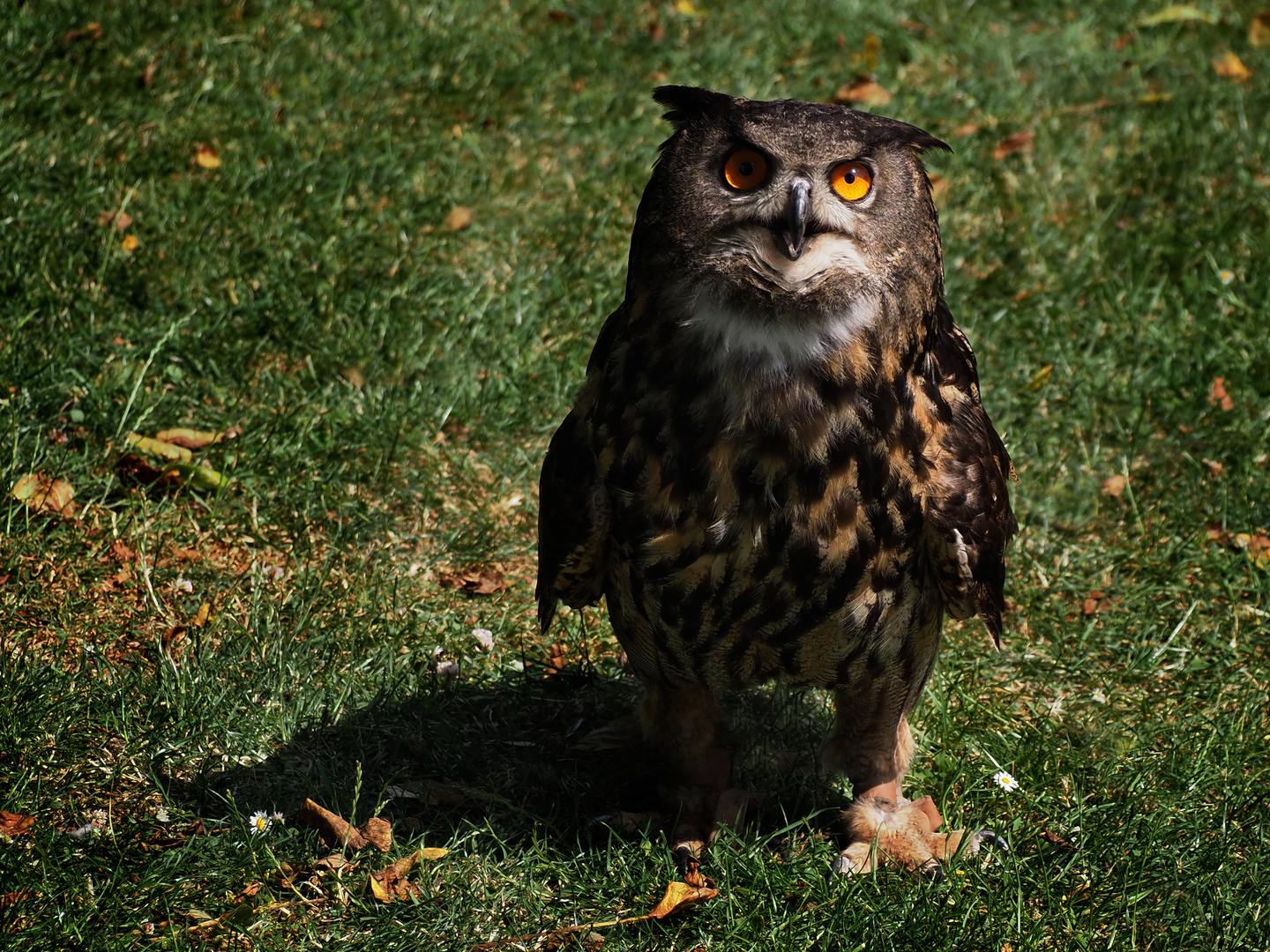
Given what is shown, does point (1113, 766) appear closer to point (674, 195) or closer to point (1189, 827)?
point (1189, 827)

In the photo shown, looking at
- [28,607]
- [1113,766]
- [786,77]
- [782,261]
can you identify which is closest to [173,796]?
[28,607]

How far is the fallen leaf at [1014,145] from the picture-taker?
6.19 m

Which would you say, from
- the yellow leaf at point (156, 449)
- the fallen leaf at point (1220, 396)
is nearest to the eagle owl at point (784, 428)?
the yellow leaf at point (156, 449)

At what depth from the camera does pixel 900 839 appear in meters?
3.36

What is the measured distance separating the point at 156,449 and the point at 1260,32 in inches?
237

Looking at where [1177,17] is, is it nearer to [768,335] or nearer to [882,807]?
[882,807]

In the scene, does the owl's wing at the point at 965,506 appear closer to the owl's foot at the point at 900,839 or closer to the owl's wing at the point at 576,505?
the owl's foot at the point at 900,839

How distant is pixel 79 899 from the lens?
2.98 meters

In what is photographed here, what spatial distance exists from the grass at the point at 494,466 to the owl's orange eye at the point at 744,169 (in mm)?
1684

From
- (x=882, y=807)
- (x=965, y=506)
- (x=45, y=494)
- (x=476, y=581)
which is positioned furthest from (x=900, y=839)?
(x=45, y=494)

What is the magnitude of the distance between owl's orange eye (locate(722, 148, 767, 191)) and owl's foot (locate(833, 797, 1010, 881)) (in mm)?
1689

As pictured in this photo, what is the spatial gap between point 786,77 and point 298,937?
4.96 metres

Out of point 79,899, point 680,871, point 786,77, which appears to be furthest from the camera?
point 786,77

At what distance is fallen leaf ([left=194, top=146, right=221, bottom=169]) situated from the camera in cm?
541
